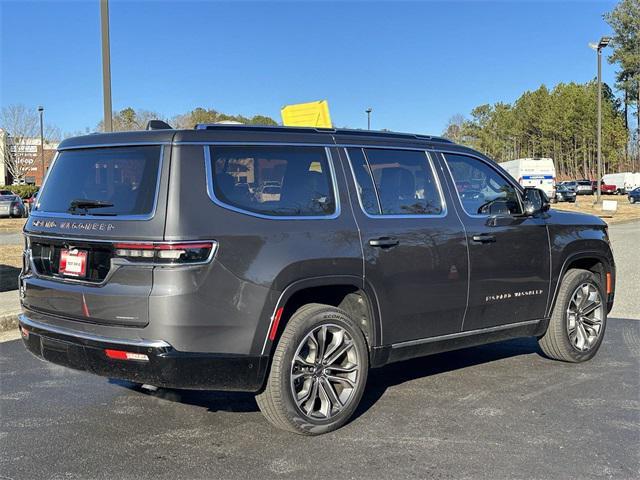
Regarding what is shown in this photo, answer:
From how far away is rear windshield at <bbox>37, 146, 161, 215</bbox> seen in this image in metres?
3.84

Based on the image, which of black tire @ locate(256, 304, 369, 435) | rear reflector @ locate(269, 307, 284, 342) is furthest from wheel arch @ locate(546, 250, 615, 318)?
rear reflector @ locate(269, 307, 284, 342)

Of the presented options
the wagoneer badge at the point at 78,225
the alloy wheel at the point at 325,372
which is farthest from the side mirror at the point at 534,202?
the wagoneer badge at the point at 78,225

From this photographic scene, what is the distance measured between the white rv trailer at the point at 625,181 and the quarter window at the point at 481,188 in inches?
2726

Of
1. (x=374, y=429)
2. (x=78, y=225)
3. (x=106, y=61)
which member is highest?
(x=106, y=61)

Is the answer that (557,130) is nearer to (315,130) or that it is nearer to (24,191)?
(24,191)

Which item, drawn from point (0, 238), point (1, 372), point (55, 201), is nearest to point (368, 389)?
point (55, 201)

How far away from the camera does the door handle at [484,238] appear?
500 cm

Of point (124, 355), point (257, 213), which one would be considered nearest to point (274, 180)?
point (257, 213)

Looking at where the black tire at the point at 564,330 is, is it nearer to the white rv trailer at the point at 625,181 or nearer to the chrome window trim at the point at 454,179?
the chrome window trim at the point at 454,179

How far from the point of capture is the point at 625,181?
228 feet

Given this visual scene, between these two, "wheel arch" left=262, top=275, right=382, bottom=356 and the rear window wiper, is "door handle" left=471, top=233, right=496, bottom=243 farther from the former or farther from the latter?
the rear window wiper

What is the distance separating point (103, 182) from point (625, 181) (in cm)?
7397

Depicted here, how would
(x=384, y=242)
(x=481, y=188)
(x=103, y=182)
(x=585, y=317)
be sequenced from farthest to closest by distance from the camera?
(x=585, y=317) → (x=481, y=188) → (x=384, y=242) → (x=103, y=182)

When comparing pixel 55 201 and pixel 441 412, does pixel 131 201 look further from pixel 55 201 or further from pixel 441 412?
pixel 441 412
